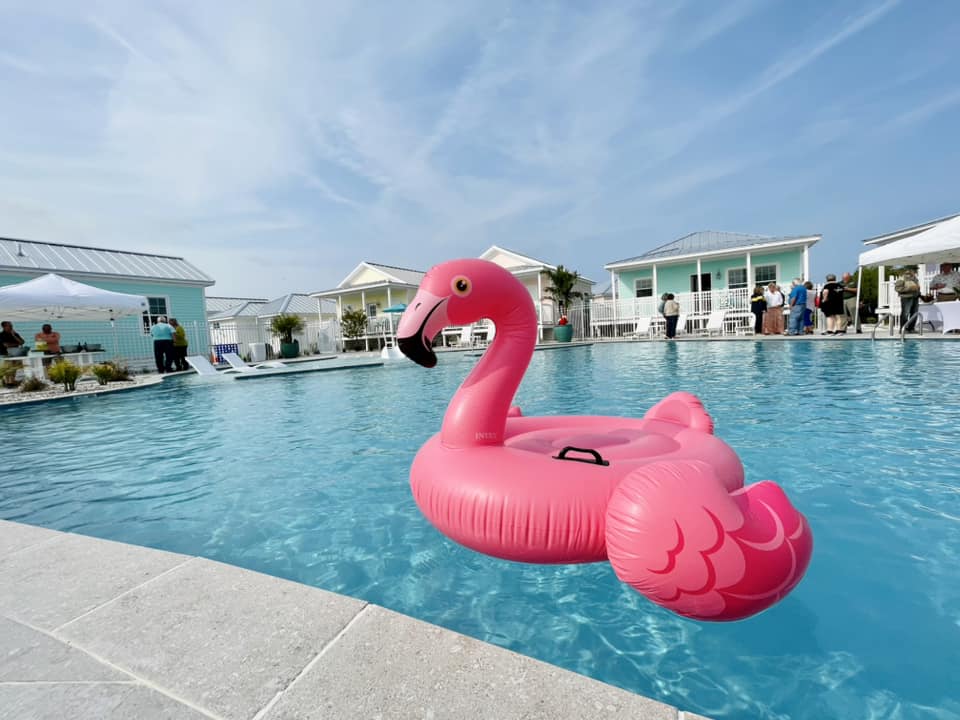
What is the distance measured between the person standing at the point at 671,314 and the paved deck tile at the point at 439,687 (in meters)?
17.3

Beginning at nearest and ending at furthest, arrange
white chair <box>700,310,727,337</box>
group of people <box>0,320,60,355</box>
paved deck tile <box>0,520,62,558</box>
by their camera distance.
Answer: paved deck tile <box>0,520,62,558</box>
group of people <box>0,320,60,355</box>
white chair <box>700,310,727,337</box>

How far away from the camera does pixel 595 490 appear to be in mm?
1994

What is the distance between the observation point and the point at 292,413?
23.0 feet

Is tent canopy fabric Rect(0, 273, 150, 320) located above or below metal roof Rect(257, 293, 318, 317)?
→ below

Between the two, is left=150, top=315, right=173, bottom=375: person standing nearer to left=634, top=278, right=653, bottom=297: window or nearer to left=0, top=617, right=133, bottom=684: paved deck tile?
left=0, top=617, right=133, bottom=684: paved deck tile

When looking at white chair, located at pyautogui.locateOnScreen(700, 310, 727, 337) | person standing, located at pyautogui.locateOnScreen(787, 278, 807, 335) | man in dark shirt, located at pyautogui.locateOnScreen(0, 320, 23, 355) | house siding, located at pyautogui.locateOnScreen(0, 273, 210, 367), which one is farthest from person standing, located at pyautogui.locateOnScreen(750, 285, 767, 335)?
man in dark shirt, located at pyautogui.locateOnScreen(0, 320, 23, 355)

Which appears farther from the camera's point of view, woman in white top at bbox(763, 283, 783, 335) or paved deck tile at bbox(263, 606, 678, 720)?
woman in white top at bbox(763, 283, 783, 335)

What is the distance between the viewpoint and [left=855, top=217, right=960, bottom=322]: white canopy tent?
966 cm

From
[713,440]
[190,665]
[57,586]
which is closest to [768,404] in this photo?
[713,440]

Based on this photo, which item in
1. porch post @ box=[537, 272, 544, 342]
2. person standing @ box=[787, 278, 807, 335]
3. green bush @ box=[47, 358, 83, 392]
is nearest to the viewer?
green bush @ box=[47, 358, 83, 392]

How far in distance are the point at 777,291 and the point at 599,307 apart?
7.31 m

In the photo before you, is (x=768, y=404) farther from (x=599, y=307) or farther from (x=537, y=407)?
(x=599, y=307)

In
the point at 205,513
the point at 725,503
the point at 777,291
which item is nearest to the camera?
the point at 725,503

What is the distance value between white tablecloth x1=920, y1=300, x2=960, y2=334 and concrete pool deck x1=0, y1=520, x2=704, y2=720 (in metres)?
15.8
